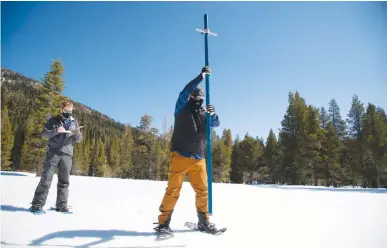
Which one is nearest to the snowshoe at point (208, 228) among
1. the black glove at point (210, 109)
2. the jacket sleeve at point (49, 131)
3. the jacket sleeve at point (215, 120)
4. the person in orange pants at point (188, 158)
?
the person in orange pants at point (188, 158)

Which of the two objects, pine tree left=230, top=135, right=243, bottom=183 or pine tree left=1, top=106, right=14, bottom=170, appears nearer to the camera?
pine tree left=1, top=106, right=14, bottom=170

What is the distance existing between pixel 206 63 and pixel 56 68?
22324 mm

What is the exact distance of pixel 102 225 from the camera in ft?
13.3

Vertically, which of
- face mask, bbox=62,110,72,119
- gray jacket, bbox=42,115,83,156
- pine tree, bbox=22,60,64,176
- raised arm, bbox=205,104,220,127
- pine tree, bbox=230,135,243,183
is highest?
pine tree, bbox=22,60,64,176

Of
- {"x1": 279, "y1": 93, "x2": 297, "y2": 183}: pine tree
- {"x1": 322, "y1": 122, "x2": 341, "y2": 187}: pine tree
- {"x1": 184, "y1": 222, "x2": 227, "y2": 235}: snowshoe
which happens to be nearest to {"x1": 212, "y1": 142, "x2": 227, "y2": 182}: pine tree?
{"x1": 279, "y1": 93, "x2": 297, "y2": 183}: pine tree

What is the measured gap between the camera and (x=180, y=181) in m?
3.77

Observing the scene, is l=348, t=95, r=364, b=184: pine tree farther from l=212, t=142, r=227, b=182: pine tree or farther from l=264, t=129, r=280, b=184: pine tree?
l=212, t=142, r=227, b=182: pine tree

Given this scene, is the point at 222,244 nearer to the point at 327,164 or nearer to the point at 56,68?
the point at 56,68

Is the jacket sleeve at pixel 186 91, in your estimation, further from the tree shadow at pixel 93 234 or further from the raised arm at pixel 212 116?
the tree shadow at pixel 93 234

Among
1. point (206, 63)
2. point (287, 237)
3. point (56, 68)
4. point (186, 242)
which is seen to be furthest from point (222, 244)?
point (56, 68)

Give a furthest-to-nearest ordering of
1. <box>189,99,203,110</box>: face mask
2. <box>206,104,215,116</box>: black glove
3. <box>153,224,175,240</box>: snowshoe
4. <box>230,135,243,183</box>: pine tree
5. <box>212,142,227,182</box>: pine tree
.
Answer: <box>230,135,243,183</box>: pine tree, <box>212,142,227,182</box>: pine tree, <box>206,104,215,116</box>: black glove, <box>189,99,203,110</box>: face mask, <box>153,224,175,240</box>: snowshoe

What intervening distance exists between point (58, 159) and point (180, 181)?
286 centimetres

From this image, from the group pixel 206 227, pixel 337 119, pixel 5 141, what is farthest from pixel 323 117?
pixel 5 141

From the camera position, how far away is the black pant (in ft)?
15.4
